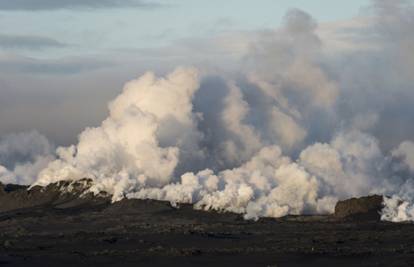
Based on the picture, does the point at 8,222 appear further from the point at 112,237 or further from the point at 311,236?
the point at 311,236

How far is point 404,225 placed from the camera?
573 feet

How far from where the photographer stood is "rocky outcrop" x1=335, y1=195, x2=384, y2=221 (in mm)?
191375

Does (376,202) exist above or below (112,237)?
above

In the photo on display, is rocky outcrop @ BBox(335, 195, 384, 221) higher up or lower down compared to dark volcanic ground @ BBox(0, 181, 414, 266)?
higher up

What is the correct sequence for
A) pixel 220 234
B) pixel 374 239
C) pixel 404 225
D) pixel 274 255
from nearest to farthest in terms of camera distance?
pixel 274 255, pixel 374 239, pixel 220 234, pixel 404 225

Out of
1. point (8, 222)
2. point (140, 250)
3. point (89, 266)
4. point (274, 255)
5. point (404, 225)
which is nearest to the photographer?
point (89, 266)

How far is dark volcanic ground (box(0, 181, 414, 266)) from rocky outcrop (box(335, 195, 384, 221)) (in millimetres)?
2787

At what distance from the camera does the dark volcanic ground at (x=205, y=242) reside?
4535 inches

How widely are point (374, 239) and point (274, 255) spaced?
91.6ft

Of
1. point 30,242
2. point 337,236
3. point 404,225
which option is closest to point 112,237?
point 30,242

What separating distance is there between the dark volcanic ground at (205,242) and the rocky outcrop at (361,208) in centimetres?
279

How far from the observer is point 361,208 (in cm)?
19488

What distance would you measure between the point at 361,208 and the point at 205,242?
197 feet

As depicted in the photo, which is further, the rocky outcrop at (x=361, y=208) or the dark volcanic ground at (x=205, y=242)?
the rocky outcrop at (x=361, y=208)
